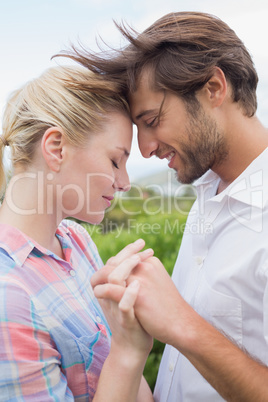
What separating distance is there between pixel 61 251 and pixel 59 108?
0.68 metres

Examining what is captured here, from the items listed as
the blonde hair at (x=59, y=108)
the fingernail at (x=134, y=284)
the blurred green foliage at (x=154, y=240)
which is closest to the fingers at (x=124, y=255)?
the fingernail at (x=134, y=284)

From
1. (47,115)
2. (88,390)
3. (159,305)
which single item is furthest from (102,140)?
(88,390)

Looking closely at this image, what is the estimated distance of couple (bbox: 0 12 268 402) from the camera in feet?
5.23

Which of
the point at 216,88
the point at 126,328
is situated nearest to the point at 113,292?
the point at 126,328

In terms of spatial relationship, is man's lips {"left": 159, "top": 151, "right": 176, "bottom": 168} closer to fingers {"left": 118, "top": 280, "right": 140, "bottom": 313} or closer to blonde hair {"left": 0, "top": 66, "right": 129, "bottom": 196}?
blonde hair {"left": 0, "top": 66, "right": 129, "bottom": 196}

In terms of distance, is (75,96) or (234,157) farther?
(234,157)

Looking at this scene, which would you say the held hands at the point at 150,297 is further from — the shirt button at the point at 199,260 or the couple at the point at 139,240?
the shirt button at the point at 199,260

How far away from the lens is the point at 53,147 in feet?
5.99

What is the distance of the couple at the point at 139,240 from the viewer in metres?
1.59

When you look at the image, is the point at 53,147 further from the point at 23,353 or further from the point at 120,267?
the point at 23,353

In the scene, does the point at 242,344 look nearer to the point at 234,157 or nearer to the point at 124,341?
the point at 124,341

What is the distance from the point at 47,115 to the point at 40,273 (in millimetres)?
A: 667

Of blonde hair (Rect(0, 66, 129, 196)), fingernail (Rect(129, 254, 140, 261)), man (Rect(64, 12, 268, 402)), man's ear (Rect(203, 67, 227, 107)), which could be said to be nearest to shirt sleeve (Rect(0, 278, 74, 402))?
man (Rect(64, 12, 268, 402))

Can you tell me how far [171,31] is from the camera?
2172 mm
